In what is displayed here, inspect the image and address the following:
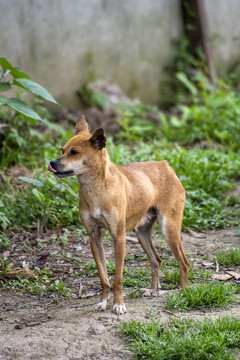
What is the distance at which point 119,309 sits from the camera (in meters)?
4.32

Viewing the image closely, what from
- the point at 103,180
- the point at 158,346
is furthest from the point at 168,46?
the point at 158,346

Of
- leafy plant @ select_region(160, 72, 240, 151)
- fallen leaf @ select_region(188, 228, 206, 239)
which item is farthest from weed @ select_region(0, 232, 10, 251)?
leafy plant @ select_region(160, 72, 240, 151)

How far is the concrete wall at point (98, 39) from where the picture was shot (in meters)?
9.72

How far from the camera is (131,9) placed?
11672mm

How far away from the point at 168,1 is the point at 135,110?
11.1 ft

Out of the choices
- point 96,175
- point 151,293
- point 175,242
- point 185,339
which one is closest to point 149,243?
point 175,242

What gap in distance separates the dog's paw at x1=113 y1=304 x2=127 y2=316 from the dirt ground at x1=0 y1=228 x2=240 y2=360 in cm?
5

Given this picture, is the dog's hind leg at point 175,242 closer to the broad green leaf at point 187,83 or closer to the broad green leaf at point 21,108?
the broad green leaf at point 21,108

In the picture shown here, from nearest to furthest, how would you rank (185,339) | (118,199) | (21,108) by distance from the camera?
(185,339) → (118,199) → (21,108)

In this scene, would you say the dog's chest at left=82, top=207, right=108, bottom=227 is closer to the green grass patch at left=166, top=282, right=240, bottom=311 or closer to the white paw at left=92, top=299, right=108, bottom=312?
the white paw at left=92, top=299, right=108, bottom=312

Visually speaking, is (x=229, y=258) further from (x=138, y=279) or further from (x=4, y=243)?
(x=4, y=243)

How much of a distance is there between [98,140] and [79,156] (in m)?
0.22

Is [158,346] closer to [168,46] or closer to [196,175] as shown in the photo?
[196,175]

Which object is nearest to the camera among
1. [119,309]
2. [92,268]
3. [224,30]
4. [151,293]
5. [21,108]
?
[119,309]
